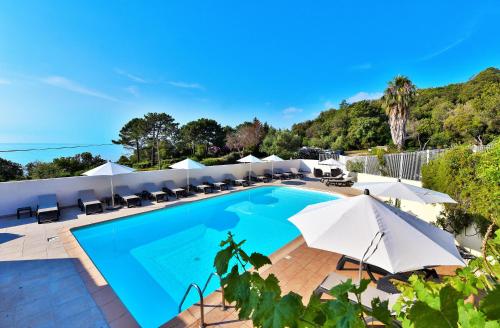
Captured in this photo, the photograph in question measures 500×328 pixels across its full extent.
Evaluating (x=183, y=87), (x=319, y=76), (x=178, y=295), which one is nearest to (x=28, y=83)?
(x=183, y=87)

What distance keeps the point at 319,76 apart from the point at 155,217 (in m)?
27.1

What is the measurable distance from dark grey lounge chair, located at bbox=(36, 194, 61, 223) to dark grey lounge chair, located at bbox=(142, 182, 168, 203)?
358 centimetres

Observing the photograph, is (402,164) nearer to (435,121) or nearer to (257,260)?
(257,260)

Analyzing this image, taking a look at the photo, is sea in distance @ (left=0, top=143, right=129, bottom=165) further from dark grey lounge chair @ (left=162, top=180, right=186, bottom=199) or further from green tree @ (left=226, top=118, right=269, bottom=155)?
green tree @ (left=226, top=118, right=269, bottom=155)

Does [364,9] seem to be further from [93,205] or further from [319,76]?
[93,205]

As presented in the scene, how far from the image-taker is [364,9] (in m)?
16.9

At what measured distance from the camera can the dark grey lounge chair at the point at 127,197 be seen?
33.3ft

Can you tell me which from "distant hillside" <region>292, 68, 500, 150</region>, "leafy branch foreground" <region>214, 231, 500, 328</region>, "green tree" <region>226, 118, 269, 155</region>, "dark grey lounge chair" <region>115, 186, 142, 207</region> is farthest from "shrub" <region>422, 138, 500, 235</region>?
"green tree" <region>226, 118, 269, 155</region>

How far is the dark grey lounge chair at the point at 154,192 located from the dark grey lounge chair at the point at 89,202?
2.23 metres

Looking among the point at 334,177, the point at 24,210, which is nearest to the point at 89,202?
the point at 24,210

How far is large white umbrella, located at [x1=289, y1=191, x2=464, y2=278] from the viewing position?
3039mm

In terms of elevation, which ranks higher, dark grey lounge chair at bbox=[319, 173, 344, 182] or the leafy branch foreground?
the leafy branch foreground

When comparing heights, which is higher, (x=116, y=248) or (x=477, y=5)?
(x=477, y=5)

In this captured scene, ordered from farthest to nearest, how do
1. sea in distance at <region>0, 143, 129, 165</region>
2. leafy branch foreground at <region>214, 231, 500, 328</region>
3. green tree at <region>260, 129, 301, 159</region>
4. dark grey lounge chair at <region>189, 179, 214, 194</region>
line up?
1. green tree at <region>260, 129, 301, 159</region>
2. sea in distance at <region>0, 143, 129, 165</region>
3. dark grey lounge chair at <region>189, 179, 214, 194</region>
4. leafy branch foreground at <region>214, 231, 500, 328</region>
